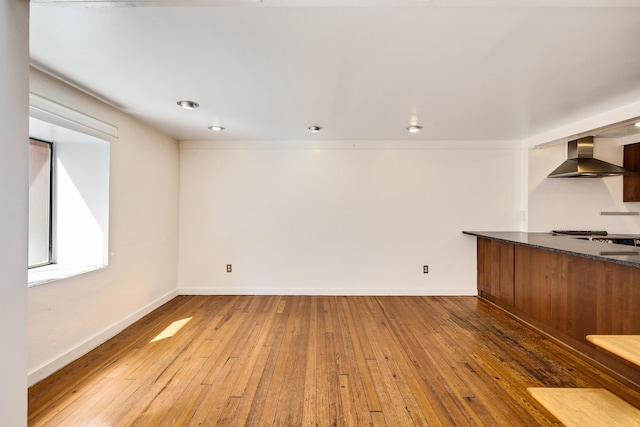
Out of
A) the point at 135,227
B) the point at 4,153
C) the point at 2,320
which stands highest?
the point at 4,153

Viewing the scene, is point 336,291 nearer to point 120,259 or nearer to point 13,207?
point 120,259

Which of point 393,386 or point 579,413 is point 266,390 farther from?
point 579,413

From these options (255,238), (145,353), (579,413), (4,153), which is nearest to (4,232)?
(4,153)

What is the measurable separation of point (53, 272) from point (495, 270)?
186 inches

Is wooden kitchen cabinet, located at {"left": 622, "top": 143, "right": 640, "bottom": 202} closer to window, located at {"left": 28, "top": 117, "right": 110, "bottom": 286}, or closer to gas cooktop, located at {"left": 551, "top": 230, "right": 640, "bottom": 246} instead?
gas cooktop, located at {"left": 551, "top": 230, "right": 640, "bottom": 246}

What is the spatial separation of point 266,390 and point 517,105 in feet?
10.6

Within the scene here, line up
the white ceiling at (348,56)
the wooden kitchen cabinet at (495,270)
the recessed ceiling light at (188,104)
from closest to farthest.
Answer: the white ceiling at (348,56) → the recessed ceiling light at (188,104) → the wooden kitchen cabinet at (495,270)

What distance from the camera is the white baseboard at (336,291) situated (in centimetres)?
416

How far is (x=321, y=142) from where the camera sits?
4.16m

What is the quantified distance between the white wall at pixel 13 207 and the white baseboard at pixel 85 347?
1.35 m

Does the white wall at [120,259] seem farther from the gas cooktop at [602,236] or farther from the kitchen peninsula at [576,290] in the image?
A: the gas cooktop at [602,236]

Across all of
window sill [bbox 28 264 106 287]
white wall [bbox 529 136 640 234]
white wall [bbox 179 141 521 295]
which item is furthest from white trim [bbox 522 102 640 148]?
window sill [bbox 28 264 106 287]

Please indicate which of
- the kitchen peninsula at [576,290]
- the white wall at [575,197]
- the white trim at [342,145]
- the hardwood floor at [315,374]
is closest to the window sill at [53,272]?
the hardwood floor at [315,374]

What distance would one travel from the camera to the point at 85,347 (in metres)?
2.48
